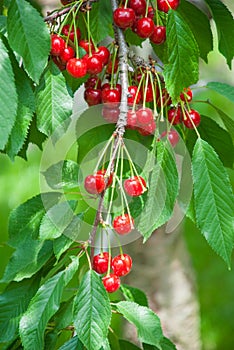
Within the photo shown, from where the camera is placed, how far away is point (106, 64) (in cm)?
135

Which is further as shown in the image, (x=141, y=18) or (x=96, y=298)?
(x=141, y=18)

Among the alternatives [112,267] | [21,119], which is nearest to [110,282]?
[112,267]

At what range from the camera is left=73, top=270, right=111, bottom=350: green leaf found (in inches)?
43.0

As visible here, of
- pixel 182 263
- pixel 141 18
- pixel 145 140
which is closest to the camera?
pixel 141 18

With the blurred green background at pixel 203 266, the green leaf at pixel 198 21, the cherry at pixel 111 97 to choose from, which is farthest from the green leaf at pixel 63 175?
the blurred green background at pixel 203 266

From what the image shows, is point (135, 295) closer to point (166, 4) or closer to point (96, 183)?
point (96, 183)

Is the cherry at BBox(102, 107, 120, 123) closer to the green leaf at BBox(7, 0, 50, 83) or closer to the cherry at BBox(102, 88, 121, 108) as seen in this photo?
the cherry at BBox(102, 88, 121, 108)

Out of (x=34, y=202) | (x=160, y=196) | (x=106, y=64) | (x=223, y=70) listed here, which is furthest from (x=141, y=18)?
(x=223, y=70)

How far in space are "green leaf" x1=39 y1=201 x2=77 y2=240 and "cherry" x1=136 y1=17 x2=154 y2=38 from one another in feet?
1.28

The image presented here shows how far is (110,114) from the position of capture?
1.35 metres

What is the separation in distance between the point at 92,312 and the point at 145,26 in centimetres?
60

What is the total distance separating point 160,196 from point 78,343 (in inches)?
13.4

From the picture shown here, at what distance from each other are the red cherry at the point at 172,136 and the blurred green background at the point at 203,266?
86.5 inches

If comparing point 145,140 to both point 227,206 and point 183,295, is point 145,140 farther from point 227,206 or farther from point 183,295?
point 183,295
